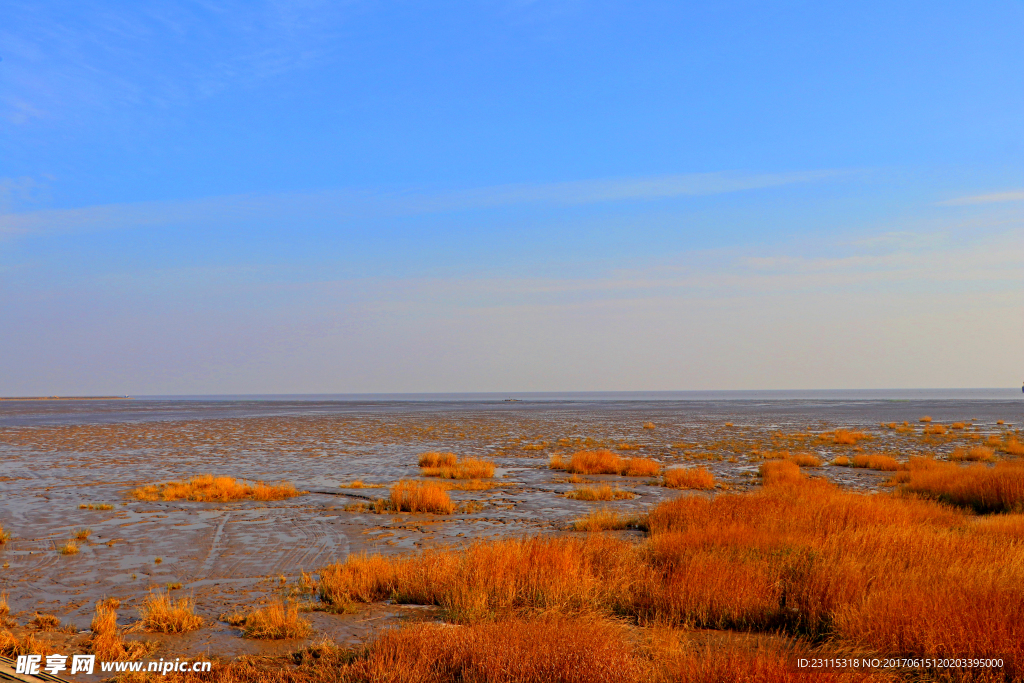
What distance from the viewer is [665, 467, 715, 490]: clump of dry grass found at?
20.6 m

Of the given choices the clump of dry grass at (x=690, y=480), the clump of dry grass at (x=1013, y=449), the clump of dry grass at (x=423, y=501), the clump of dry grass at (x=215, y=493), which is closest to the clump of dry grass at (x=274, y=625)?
the clump of dry grass at (x=423, y=501)

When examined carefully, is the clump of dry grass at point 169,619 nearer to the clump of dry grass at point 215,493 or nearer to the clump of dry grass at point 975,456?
the clump of dry grass at point 215,493

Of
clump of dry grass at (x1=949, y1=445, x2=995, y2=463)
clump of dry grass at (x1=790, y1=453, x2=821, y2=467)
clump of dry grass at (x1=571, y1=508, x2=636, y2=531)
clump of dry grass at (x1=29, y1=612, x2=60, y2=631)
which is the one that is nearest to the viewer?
clump of dry grass at (x1=29, y1=612, x2=60, y2=631)

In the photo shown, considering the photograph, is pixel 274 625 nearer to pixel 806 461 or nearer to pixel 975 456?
pixel 806 461

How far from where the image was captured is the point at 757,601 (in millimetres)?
7785

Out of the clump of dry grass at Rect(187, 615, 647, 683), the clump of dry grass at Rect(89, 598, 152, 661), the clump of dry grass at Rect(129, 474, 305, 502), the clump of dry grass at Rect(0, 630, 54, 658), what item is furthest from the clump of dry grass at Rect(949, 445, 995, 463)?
the clump of dry grass at Rect(0, 630, 54, 658)

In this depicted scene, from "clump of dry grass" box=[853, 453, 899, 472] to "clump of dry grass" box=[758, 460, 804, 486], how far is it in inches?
191

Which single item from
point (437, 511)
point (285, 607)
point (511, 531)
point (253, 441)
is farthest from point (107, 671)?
point (253, 441)

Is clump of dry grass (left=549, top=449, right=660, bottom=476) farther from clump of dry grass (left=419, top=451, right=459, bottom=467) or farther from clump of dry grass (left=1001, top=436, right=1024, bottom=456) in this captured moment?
clump of dry grass (left=1001, top=436, right=1024, bottom=456)

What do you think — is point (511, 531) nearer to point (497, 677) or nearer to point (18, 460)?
point (497, 677)

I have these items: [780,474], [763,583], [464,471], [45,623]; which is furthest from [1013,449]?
[45,623]

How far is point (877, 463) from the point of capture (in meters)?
26.0

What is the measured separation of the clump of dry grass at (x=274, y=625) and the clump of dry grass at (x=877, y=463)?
77.8 feet

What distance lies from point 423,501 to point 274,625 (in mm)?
8952
